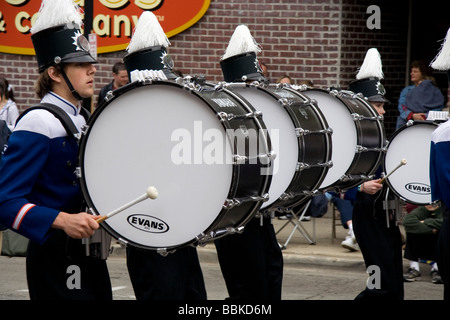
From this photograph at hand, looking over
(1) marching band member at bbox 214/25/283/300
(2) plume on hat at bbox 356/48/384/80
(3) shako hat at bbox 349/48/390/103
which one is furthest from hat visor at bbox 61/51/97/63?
(2) plume on hat at bbox 356/48/384/80

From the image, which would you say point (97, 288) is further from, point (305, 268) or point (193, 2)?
point (193, 2)

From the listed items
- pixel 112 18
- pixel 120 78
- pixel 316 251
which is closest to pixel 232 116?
pixel 316 251

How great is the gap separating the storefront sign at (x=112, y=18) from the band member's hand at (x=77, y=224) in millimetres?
8192

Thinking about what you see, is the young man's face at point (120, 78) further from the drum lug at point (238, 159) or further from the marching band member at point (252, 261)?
the drum lug at point (238, 159)

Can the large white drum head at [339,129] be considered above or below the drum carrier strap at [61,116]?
below

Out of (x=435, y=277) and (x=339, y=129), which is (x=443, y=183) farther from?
(x=435, y=277)

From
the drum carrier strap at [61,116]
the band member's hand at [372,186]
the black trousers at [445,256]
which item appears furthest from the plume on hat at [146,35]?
the band member's hand at [372,186]

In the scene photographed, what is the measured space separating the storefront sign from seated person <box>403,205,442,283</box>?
4444mm

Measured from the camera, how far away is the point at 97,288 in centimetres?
409

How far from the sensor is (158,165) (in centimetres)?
403

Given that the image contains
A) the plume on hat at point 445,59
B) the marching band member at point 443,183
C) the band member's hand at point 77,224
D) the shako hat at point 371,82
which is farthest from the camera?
the shako hat at point 371,82

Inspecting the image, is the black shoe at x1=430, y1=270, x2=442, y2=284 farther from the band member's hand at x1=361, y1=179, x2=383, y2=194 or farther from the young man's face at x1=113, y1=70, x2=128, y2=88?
the young man's face at x1=113, y1=70, x2=128, y2=88

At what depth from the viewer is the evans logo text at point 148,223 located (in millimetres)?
3984
